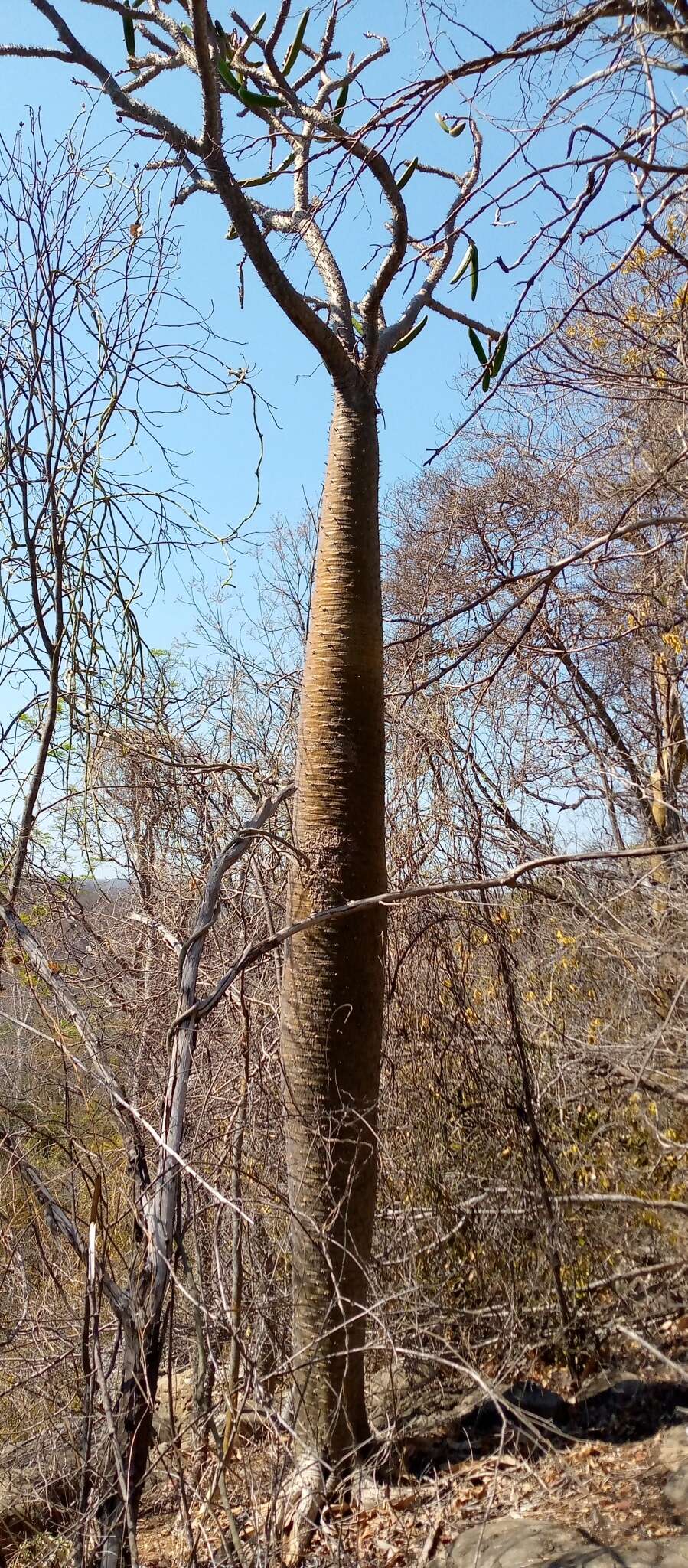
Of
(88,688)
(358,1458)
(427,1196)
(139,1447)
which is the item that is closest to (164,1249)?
(139,1447)

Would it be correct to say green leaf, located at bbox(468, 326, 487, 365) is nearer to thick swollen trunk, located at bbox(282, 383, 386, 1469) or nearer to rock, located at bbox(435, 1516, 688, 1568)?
thick swollen trunk, located at bbox(282, 383, 386, 1469)

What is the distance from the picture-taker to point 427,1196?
15.6ft

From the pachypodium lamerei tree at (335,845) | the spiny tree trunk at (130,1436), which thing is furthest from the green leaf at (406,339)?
the spiny tree trunk at (130,1436)

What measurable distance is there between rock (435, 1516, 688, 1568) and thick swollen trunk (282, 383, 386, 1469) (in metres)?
0.48

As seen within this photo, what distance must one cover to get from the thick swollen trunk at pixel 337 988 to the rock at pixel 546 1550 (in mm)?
476

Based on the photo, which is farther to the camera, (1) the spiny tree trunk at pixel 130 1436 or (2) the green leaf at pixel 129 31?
(2) the green leaf at pixel 129 31

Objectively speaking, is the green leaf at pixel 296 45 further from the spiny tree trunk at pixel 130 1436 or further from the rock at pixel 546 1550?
the rock at pixel 546 1550

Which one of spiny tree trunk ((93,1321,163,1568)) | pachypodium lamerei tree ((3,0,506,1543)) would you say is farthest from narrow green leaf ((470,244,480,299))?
spiny tree trunk ((93,1321,163,1568))

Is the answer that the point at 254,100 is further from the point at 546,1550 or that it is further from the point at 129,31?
the point at 546,1550

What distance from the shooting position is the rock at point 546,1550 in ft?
9.93

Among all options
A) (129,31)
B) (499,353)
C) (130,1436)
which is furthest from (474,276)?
(130,1436)

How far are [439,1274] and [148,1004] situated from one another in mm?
1779

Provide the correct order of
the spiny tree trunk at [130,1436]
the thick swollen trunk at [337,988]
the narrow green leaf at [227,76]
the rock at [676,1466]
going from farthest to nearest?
the thick swollen trunk at [337,988] < the rock at [676,1466] < the narrow green leaf at [227,76] < the spiny tree trunk at [130,1436]

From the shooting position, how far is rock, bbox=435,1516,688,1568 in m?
3.03
